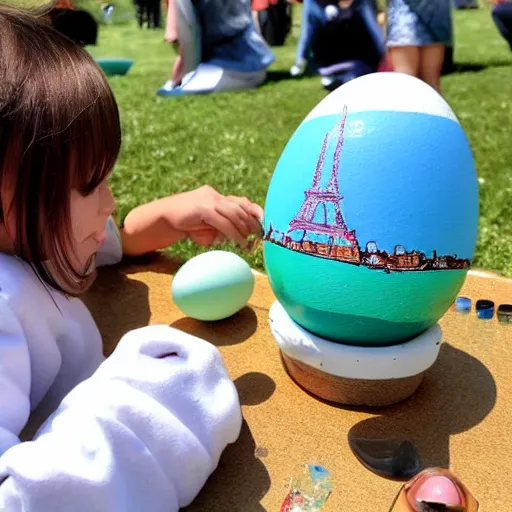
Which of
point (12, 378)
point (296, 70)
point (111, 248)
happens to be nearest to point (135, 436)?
point (12, 378)

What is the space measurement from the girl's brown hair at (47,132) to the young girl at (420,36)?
471 centimetres

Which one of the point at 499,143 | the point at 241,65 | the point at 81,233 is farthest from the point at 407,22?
the point at 81,233

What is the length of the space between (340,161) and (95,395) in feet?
2.55

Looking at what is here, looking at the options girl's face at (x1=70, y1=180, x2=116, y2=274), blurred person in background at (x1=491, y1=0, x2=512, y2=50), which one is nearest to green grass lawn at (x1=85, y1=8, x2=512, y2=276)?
blurred person in background at (x1=491, y1=0, x2=512, y2=50)

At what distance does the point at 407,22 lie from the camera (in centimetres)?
569

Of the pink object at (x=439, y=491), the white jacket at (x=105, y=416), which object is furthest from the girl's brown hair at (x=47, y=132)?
the pink object at (x=439, y=491)

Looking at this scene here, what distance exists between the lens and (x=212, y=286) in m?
2.12

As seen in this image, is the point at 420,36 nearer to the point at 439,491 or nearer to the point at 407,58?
the point at 407,58

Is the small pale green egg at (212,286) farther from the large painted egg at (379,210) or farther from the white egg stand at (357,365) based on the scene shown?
the large painted egg at (379,210)

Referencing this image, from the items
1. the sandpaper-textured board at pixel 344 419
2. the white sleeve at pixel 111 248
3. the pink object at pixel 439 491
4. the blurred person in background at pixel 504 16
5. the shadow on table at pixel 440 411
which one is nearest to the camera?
the pink object at pixel 439 491

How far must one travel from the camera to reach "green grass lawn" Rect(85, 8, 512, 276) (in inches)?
138

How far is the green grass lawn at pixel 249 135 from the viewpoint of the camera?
11.5 feet

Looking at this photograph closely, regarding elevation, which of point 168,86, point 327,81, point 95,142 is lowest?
point 168,86

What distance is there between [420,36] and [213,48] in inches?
106
